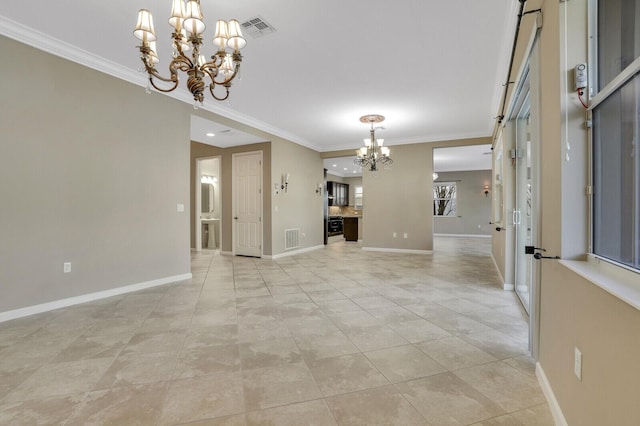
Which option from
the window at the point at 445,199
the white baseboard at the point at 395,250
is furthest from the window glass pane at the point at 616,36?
the window at the point at 445,199

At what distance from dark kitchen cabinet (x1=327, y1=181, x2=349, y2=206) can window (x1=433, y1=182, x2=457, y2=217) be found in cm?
398

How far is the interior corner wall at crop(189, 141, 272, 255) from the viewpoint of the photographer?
6863 mm

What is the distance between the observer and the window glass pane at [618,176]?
1069 millimetres

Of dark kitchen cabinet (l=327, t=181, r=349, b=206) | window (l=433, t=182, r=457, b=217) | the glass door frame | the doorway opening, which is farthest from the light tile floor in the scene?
window (l=433, t=182, r=457, b=217)

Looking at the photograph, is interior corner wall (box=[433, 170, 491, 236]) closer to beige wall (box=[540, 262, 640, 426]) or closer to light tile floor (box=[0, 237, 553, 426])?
light tile floor (box=[0, 237, 553, 426])

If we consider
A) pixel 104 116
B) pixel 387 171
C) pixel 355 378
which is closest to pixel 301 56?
pixel 104 116

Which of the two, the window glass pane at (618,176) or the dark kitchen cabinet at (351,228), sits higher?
the window glass pane at (618,176)

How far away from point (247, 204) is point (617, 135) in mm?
6631

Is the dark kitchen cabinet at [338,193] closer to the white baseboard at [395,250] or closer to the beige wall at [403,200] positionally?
the beige wall at [403,200]

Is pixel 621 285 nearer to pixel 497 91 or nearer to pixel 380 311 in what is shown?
pixel 380 311

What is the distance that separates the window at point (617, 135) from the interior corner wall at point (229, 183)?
19.6ft

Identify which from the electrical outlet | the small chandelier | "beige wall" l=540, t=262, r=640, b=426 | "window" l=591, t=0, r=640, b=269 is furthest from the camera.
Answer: the small chandelier

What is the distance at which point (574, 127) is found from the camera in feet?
4.70

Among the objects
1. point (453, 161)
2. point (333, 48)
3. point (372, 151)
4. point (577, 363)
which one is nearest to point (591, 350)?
point (577, 363)
